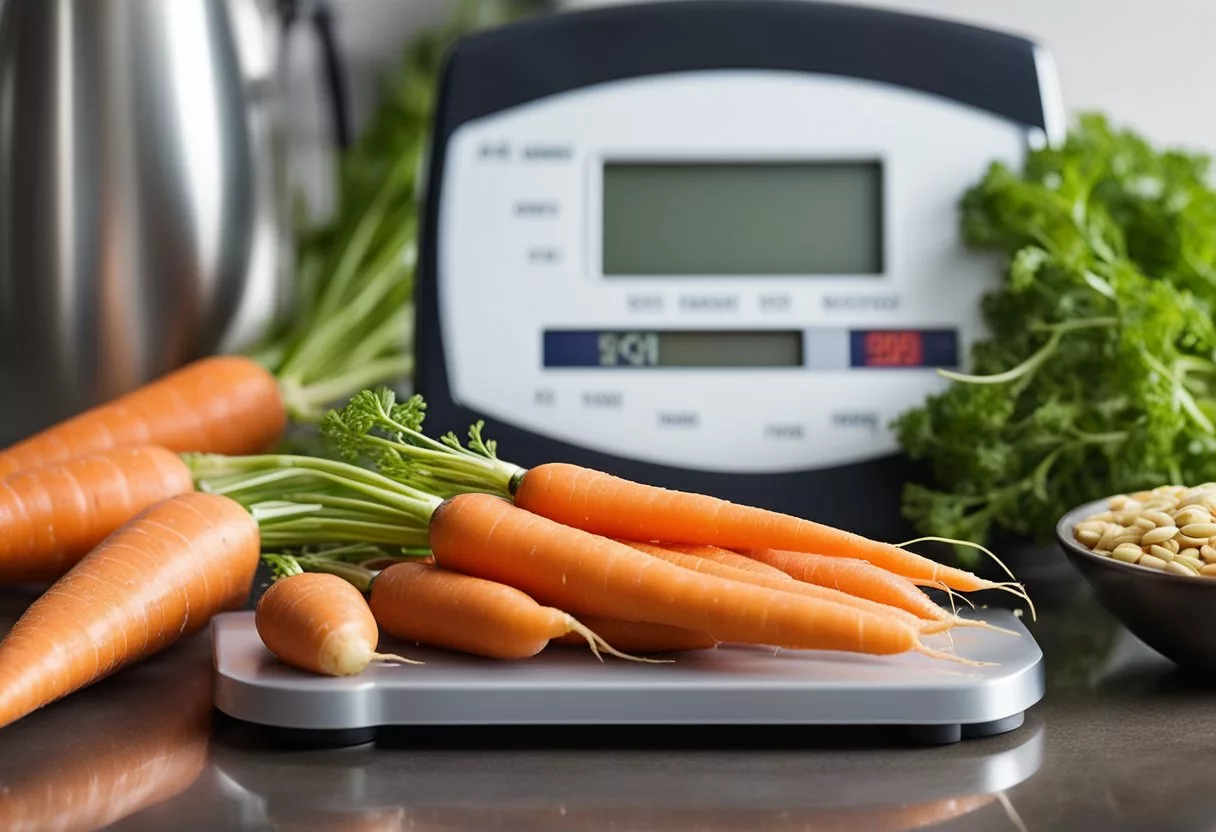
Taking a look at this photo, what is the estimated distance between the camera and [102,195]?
113cm

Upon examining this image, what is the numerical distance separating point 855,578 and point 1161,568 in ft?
0.52

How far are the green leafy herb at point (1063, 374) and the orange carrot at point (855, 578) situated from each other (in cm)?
18

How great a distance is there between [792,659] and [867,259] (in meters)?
0.44

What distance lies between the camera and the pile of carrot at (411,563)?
0.65 m

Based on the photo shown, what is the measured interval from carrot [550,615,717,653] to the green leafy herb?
0.95 ft

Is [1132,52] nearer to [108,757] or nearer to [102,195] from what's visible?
[102,195]

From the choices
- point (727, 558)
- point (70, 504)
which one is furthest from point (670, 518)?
point (70, 504)

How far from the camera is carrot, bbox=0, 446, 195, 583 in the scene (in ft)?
2.91

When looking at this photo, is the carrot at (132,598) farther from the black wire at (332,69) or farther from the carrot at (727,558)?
the black wire at (332,69)

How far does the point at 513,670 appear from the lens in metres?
0.64

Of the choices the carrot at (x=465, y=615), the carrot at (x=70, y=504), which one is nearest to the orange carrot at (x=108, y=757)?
the carrot at (x=465, y=615)

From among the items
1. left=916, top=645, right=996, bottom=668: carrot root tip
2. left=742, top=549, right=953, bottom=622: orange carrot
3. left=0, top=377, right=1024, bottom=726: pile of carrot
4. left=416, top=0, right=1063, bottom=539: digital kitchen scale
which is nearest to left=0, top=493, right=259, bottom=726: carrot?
left=0, top=377, right=1024, bottom=726: pile of carrot

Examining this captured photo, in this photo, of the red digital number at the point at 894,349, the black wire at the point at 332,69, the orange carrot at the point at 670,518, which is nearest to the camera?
the orange carrot at the point at 670,518

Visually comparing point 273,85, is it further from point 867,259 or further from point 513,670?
point 513,670
